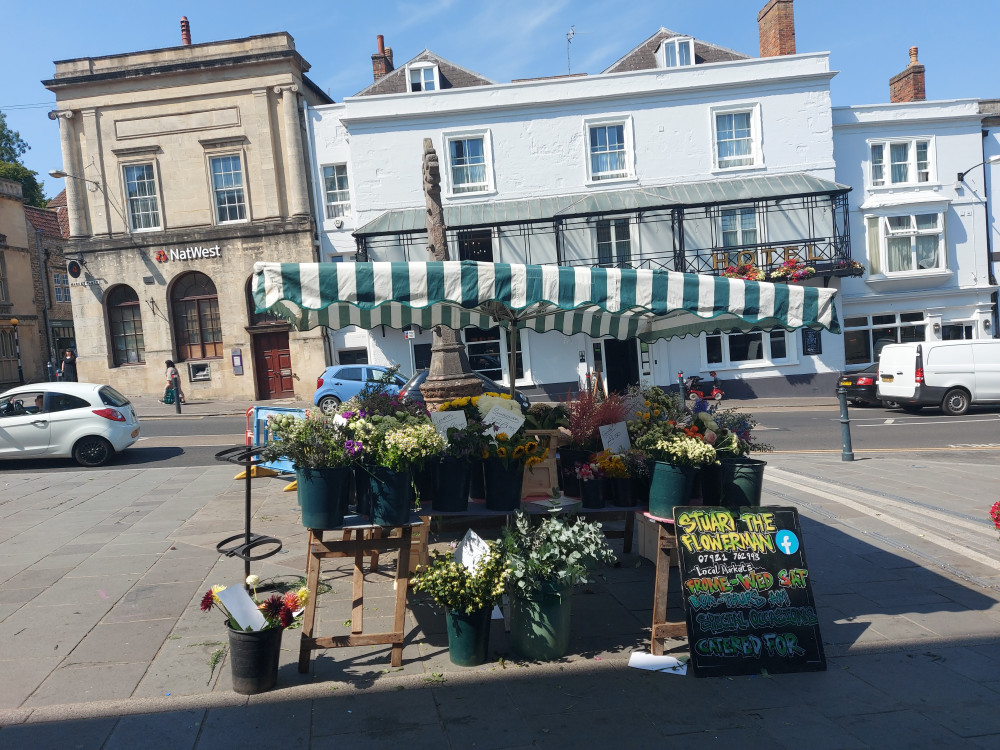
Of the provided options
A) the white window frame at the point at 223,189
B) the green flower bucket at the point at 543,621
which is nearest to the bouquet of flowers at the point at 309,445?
the green flower bucket at the point at 543,621

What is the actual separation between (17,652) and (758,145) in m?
23.7

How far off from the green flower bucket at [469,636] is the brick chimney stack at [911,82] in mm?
27404

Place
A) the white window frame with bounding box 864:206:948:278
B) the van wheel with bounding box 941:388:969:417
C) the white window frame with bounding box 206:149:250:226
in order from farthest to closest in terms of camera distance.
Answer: the white window frame with bounding box 206:149:250:226
the white window frame with bounding box 864:206:948:278
the van wheel with bounding box 941:388:969:417

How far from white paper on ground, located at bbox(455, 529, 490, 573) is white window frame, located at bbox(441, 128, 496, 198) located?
19830 mm

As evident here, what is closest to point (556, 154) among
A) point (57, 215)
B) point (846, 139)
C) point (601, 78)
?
point (601, 78)

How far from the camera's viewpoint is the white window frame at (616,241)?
22.5 m

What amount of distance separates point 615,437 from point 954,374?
15543 mm

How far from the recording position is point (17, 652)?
15.5 feet

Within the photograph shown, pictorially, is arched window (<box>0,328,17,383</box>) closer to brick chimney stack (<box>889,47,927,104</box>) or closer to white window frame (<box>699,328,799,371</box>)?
white window frame (<box>699,328,799,371</box>)

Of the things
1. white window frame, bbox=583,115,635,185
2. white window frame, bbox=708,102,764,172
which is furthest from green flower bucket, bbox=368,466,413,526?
white window frame, bbox=708,102,764,172

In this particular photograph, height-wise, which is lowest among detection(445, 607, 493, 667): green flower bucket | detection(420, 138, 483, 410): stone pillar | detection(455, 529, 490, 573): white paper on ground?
detection(445, 607, 493, 667): green flower bucket

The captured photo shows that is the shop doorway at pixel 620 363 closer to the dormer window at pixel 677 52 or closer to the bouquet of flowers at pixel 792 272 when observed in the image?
the bouquet of flowers at pixel 792 272

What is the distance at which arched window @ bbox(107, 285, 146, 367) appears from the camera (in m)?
25.6

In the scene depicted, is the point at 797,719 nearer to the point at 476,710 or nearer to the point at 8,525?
the point at 476,710
